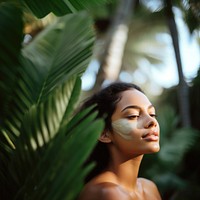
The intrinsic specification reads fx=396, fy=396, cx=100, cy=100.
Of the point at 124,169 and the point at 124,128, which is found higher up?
the point at 124,128

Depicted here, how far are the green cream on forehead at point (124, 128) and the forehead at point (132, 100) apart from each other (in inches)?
2.1

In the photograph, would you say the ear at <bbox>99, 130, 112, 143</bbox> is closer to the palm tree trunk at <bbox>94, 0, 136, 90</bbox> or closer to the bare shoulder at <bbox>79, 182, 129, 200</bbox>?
the bare shoulder at <bbox>79, 182, 129, 200</bbox>

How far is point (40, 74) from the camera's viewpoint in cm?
112

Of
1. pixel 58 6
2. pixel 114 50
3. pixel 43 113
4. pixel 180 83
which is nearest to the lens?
pixel 43 113

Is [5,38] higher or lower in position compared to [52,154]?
higher

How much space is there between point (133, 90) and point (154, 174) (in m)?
3.53

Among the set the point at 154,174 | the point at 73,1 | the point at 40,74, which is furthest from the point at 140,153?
the point at 154,174

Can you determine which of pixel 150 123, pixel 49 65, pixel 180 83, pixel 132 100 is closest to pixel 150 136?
pixel 150 123

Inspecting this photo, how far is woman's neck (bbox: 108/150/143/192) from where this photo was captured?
50.9 inches

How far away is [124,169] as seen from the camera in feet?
4.26

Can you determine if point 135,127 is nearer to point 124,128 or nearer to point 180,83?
point 124,128

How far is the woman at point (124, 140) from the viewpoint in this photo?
4.09 ft

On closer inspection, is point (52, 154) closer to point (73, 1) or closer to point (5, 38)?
point (5, 38)

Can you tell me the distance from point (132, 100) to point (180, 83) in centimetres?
559
